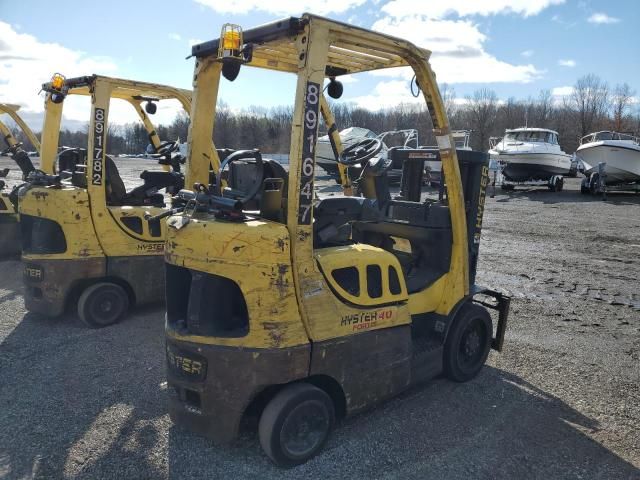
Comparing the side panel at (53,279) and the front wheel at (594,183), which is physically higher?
the front wheel at (594,183)

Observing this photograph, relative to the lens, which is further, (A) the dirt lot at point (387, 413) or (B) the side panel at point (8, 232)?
(B) the side panel at point (8, 232)

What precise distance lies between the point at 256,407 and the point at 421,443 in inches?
46.1

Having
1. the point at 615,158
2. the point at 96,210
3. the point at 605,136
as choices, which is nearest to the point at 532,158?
the point at 615,158

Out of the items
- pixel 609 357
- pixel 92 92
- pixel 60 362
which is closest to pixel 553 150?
pixel 609 357

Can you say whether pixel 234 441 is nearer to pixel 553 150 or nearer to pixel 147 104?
pixel 147 104

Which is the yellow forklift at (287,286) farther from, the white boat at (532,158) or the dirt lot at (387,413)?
the white boat at (532,158)

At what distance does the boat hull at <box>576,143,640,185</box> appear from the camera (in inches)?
833

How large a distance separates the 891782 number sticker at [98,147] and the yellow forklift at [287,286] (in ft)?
8.52

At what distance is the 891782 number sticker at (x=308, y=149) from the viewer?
3.11 meters

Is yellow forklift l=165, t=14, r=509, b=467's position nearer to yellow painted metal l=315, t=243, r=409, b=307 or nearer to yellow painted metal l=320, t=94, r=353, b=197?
yellow painted metal l=315, t=243, r=409, b=307

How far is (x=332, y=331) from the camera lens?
344 centimetres

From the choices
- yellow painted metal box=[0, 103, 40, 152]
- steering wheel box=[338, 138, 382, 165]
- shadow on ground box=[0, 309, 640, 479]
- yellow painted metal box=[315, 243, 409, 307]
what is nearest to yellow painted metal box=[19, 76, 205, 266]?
shadow on ground box=[0, 309, 640, 479]

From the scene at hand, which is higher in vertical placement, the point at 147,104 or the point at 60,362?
the point at 147,104

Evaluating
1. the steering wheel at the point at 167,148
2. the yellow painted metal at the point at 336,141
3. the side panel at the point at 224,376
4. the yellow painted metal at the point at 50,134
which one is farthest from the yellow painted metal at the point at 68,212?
the side panel at the point at 224,376
